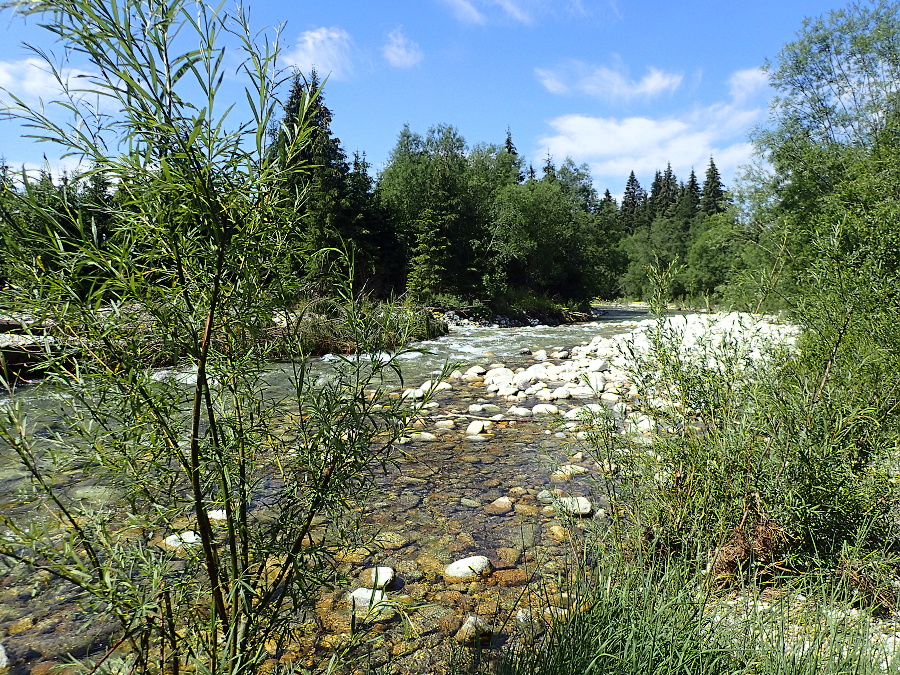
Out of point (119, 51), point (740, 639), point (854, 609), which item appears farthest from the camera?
point (854, 609)

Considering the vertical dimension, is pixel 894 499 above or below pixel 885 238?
below

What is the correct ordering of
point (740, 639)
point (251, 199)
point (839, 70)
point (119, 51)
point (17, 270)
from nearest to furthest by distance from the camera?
point (119, 51), point (17, 270), point (251, 199), point (740, 639), point (839, 70)

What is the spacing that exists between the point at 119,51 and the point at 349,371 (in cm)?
99

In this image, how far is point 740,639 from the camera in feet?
7.02

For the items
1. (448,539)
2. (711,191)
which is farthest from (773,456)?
(711,191)

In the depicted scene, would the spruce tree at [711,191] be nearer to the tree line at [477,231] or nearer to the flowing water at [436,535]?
the tree line at [477,231]

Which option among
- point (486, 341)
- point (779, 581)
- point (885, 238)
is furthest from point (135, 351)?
point (486, 341)

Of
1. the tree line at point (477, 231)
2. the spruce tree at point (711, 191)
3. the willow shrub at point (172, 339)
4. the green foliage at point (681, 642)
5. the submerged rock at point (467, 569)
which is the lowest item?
the submerged rock at point (467, 569)

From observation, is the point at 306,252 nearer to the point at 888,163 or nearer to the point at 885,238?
the point at 885,238

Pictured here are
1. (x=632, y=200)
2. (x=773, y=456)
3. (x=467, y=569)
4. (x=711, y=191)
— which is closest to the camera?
(x=773, y=456)

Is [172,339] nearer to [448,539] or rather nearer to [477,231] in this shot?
[448,539]

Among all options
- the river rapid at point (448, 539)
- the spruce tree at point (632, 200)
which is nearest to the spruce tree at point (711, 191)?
the spruce tree at point (632, 200)

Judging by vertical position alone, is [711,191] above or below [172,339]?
above

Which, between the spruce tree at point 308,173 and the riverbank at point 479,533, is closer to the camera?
the spruce tree at point 308,173
